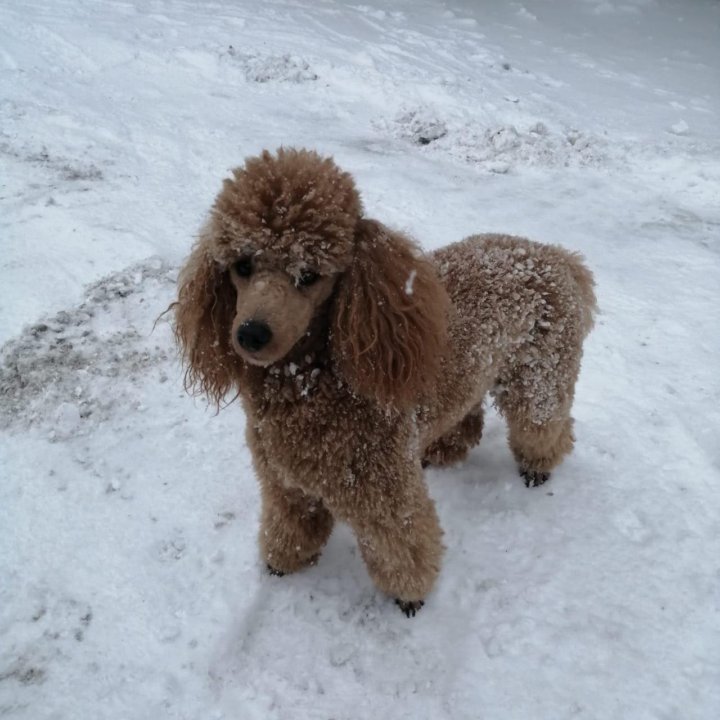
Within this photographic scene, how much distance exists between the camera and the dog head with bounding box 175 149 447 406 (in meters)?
1.73

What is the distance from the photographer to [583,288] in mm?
2750

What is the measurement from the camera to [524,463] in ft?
9.95

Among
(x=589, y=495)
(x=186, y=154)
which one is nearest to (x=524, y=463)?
(x=589, y=495)

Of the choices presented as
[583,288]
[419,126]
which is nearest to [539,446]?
[583,288]

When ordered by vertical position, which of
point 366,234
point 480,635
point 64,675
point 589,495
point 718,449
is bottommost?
point 64,675

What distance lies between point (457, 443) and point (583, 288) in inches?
39.5

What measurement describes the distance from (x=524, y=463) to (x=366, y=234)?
5.54 feet

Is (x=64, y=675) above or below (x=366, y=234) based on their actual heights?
below

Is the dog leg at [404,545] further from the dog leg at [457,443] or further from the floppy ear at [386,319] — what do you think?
the dog leg at [457,443]

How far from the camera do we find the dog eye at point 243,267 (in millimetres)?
1822

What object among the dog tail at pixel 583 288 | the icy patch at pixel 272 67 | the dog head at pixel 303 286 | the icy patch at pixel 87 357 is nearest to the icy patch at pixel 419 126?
the icy patch at pixel 272 67

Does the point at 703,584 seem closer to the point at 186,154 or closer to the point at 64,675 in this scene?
the point at 64,675

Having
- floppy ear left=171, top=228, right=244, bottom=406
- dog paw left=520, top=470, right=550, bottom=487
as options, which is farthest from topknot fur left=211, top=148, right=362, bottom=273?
dog paw left=520, top=470, right=550, bottom=487

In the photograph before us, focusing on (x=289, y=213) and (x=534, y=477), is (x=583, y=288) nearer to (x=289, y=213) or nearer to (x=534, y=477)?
(x=534, y=477)
